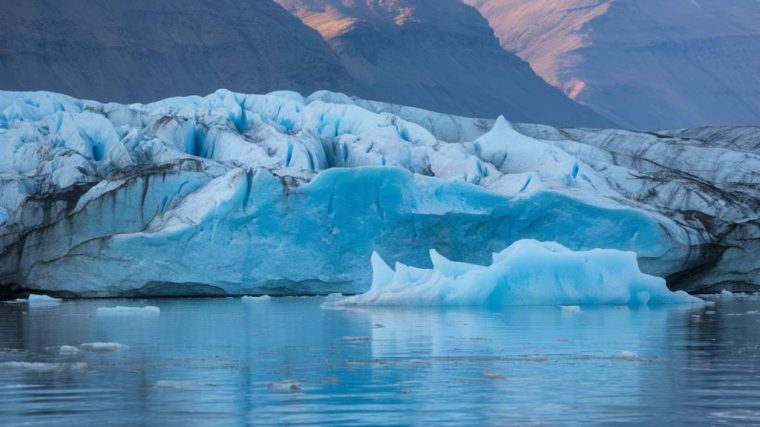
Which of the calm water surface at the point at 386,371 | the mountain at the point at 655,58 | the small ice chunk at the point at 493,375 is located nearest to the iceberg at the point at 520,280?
the calm water surface at the point at 386,371

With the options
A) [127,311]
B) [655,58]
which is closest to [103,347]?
[127,311]

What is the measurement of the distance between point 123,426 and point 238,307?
1187 cm

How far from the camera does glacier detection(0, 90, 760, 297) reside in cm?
2100

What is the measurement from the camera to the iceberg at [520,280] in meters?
17.5

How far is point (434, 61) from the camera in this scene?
94.9m

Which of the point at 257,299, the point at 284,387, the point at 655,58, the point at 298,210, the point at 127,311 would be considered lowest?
the point at 284,387

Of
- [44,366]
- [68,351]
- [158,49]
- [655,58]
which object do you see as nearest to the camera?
[44,366]

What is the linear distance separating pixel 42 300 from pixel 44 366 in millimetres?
11547

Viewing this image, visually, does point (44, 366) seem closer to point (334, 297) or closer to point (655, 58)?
point (334, 297)

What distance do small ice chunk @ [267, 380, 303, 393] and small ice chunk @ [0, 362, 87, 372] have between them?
6.42ft

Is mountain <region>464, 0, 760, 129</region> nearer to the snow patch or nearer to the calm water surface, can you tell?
the snow patch

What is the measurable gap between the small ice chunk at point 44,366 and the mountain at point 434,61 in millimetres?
71691

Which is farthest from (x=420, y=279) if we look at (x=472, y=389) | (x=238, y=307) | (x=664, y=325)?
(x=472, y=389)

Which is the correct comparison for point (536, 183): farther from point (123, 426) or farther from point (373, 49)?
point (373, 49)
